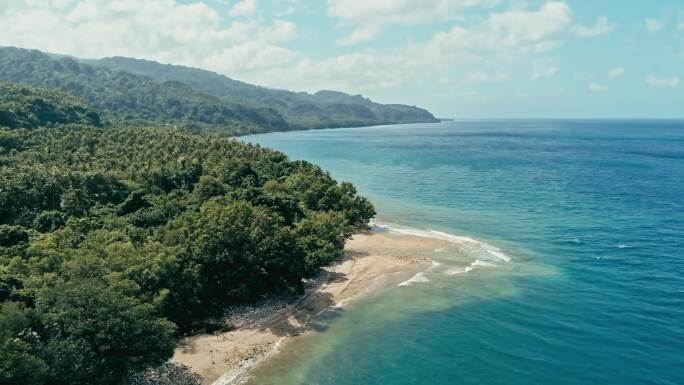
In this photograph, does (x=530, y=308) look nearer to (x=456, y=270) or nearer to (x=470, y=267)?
(x=456, y=270)

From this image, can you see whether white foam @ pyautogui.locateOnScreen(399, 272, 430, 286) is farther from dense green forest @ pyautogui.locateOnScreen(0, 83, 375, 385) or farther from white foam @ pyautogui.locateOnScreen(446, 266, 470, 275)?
dense green forest @ pyautogui.locateOnScreen(0, 83, 375, 385)

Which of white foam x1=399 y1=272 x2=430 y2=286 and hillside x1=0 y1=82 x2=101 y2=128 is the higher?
hillside x1=0 y1=82 x2=101 y2=128

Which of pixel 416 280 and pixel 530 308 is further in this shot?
pixel 416 280

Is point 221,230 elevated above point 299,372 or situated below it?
above

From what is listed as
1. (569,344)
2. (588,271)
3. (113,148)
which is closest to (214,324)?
(569,344)

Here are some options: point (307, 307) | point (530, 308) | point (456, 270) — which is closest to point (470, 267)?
point (456, 270)

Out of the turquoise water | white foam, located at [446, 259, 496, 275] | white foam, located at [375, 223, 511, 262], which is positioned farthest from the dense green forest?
white foam, located at [446, 259, 496, 275]

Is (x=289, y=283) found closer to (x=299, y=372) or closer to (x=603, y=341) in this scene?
(x=299, y=372)
